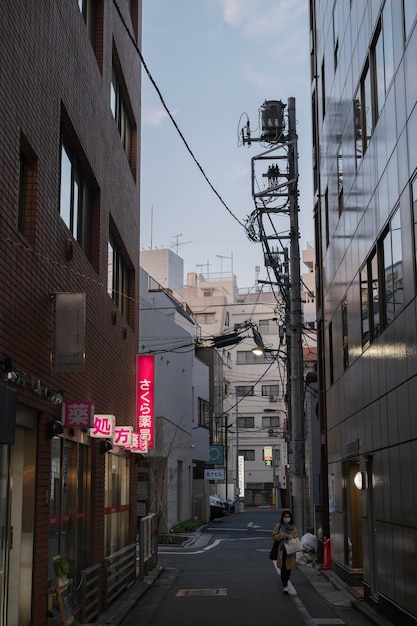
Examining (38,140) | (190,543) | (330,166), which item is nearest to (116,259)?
(330,166)

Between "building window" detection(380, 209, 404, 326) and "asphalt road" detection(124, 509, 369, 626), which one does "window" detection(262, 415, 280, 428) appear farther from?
"building window" detection(380, 209, 404, 326)

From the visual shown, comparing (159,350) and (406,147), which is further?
(159,350)

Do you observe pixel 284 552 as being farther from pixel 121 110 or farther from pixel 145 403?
pixel 121 110

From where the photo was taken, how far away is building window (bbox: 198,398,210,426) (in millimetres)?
53228

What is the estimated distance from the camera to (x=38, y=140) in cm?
1124

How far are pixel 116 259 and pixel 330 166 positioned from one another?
6686 mm

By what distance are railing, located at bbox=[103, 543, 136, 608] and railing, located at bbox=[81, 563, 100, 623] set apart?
2.34 ft

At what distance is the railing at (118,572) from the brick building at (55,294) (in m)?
0.20

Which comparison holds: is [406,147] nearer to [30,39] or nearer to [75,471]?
[30,39]

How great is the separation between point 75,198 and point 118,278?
6086mm

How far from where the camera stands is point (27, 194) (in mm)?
11094

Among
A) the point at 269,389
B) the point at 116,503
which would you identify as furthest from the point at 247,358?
the point at 116,503

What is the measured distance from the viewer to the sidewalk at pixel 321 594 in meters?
14.5

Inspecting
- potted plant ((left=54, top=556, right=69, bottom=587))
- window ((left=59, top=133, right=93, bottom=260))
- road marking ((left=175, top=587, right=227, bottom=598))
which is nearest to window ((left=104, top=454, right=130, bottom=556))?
road marking ((left=175, top=587, right=227, bottom=598))
